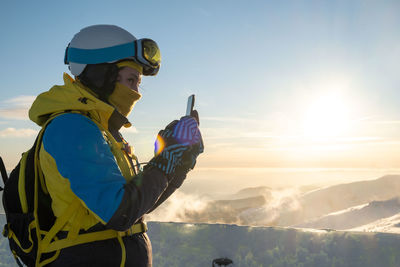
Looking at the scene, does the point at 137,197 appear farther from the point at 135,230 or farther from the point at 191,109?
the point at 191,109

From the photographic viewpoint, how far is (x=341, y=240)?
167 inches

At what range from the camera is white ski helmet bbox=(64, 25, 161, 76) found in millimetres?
2260

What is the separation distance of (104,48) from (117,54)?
0.10 m

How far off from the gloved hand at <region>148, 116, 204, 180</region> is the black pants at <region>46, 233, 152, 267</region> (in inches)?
20.0

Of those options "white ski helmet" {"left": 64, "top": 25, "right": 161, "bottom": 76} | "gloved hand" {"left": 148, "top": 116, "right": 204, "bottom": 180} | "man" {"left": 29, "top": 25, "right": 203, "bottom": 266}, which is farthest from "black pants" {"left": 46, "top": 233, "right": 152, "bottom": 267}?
"white ski helmet" {"left": 64, "top": 25, "right": 161, "bottom": 76}

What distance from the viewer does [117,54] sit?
7.41 ft

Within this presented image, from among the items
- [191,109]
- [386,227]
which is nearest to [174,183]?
[191,109]

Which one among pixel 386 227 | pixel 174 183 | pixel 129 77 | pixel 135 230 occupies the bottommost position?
pixel 386 227

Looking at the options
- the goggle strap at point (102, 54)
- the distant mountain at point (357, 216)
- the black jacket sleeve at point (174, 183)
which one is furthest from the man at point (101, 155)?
the distant mountain at point (357, 216)

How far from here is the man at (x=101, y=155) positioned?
1633mm

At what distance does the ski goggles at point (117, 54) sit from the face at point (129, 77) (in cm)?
8

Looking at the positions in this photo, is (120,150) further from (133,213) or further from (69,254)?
(69,254)

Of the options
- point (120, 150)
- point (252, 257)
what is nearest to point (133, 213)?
point (120, 150)

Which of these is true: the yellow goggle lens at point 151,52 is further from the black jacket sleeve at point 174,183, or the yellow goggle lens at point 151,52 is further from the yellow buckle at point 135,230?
the yellow buckle at point 135,230
